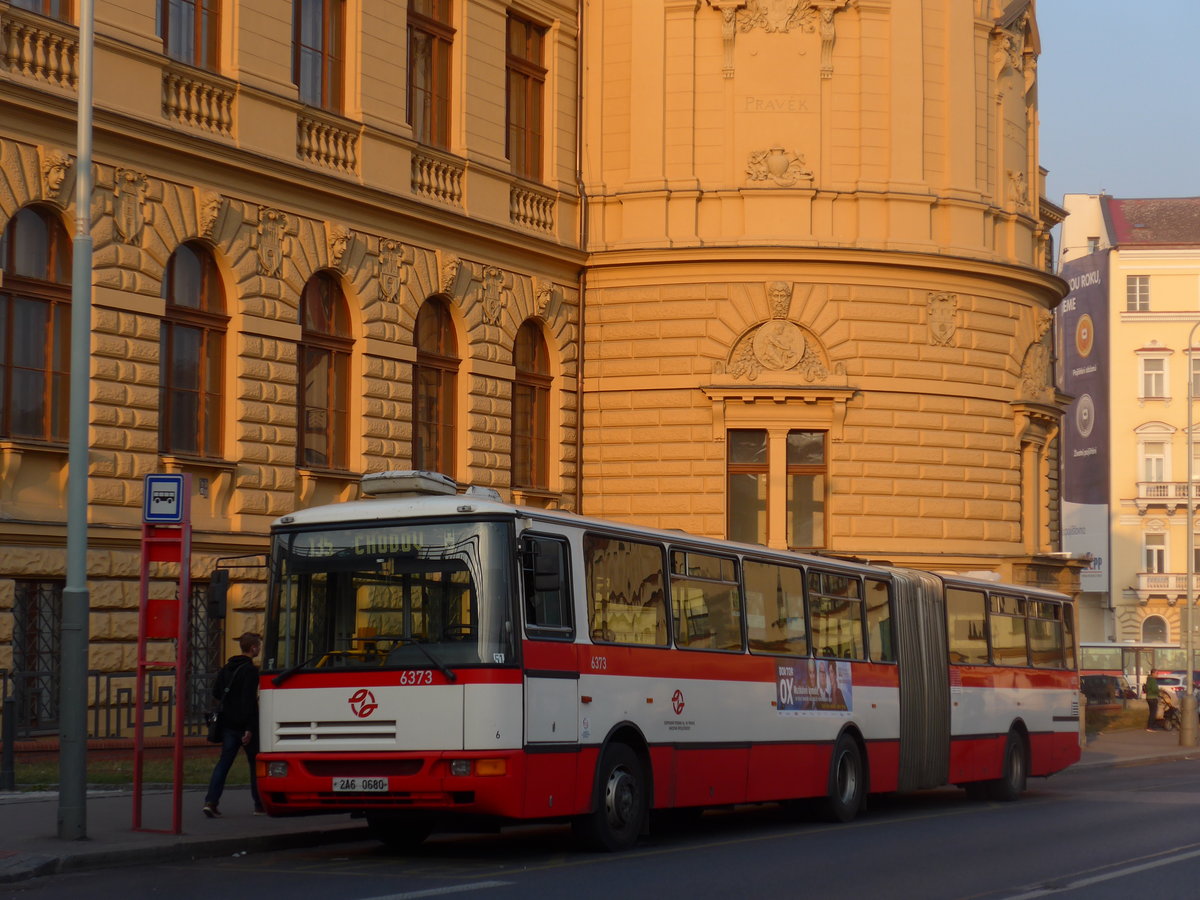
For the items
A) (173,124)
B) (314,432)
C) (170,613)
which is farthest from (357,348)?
(170,613)

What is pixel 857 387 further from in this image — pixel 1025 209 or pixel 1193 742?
pixel 1193 742

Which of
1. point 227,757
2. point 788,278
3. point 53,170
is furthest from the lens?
point 788,278

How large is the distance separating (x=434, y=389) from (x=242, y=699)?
1490 centimetres

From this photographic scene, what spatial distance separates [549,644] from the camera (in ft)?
51.4

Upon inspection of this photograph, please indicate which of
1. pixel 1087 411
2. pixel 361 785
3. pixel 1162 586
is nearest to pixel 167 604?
A: pixel 361 785

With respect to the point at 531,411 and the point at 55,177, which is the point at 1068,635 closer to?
the point at 531,411

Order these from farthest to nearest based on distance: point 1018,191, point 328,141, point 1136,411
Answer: point 1136,411 < point 1018,191 < point 328,141

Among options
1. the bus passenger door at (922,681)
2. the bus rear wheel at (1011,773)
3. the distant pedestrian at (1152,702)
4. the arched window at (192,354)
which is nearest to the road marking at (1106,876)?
the bus passenger door at (922,681)

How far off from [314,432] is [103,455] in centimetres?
498

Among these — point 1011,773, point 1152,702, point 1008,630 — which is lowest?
point 1152,702

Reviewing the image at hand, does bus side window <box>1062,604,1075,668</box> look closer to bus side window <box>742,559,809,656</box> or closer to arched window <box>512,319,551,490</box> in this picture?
bus side window <box>742,559,809,656</box>

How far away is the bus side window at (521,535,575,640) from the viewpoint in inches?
608

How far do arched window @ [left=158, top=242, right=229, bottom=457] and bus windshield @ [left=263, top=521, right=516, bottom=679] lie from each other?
10.7 metres

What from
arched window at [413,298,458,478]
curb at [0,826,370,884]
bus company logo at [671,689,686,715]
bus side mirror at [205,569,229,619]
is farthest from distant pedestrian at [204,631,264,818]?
arched window at [413,298,458,478]
